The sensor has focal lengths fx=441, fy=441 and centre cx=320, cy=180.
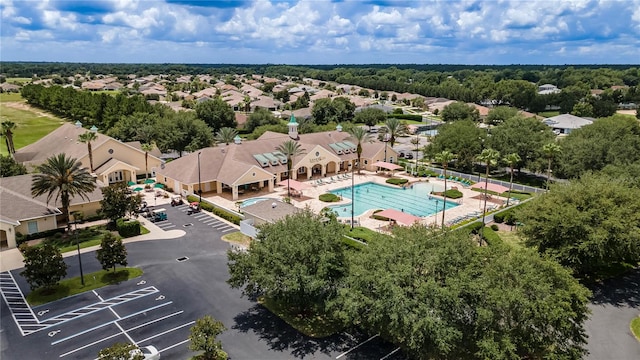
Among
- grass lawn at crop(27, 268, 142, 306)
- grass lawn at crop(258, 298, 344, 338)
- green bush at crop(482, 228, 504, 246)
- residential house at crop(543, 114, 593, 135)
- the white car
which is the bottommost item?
grass lawn at crop(258, 298, 344, 338)

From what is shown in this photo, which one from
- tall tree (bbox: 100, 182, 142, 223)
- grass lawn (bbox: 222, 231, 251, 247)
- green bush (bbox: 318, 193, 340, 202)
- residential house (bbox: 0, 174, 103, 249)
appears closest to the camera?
residential house (bbox: 0, 174, 103, 249)

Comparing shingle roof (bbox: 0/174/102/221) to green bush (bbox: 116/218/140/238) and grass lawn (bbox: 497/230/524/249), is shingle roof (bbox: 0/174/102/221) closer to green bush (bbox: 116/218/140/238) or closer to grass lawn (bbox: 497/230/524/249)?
green bush (bbox: 116/218/140/238)

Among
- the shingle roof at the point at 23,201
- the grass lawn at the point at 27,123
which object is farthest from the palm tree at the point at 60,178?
the grass lawn at the point at 27,123

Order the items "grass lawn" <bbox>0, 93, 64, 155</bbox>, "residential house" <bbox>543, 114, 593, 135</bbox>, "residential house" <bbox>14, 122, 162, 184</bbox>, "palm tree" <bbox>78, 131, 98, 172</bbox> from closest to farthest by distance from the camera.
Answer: "palm tree" <bbox>78, 131, 98, 172</bbox> → "residential house" <bbox>14, 122, 162, 184</bbox> → "grass lawn" <bbox>0, 93, 64, 155</bbox> → "residential house" <bbox>543, 114, 593, 135</bbox>

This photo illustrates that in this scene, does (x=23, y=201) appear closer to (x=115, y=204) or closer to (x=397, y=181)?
(x=115, y=204)

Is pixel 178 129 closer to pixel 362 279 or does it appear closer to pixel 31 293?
pixel 31 293

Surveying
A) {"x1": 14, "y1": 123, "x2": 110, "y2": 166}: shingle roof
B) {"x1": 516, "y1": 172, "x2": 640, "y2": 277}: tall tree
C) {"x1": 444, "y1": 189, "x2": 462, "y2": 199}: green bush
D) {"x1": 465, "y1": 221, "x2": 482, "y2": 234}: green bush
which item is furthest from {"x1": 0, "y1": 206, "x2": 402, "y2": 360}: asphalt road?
{"x1": 444, "y1": 189, "x2": 462, "y2": 199}: green bush
